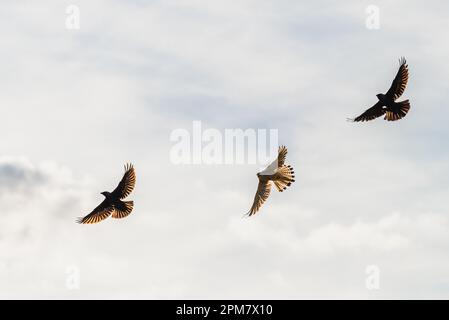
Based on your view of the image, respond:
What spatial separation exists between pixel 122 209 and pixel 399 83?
46.2 feet

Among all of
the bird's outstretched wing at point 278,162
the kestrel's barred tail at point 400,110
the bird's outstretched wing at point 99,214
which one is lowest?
the bird's outstretched wing at point 99,214

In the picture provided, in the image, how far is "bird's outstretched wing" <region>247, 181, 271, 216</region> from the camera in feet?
129

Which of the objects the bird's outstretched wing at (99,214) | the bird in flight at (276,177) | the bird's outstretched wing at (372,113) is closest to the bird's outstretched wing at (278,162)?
the bird in flight at (276,177)

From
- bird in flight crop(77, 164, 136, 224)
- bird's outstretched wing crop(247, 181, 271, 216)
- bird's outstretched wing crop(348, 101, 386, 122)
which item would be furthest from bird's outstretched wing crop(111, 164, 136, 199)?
bird's outstretched wing crop(348, 101, 386, 122)

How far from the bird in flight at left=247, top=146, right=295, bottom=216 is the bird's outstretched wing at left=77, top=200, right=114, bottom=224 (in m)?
7.14

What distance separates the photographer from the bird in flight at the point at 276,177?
38312 mm

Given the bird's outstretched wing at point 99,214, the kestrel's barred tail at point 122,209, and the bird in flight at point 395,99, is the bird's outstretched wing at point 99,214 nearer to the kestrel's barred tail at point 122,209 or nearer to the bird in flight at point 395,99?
the kestrel's barred tail at point 122,209

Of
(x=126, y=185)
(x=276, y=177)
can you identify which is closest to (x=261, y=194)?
(x=276, y=177)

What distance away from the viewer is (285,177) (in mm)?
38531

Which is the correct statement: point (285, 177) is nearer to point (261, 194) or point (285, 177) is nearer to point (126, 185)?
point (261, 194)

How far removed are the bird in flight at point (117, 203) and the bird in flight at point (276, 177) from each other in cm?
592
